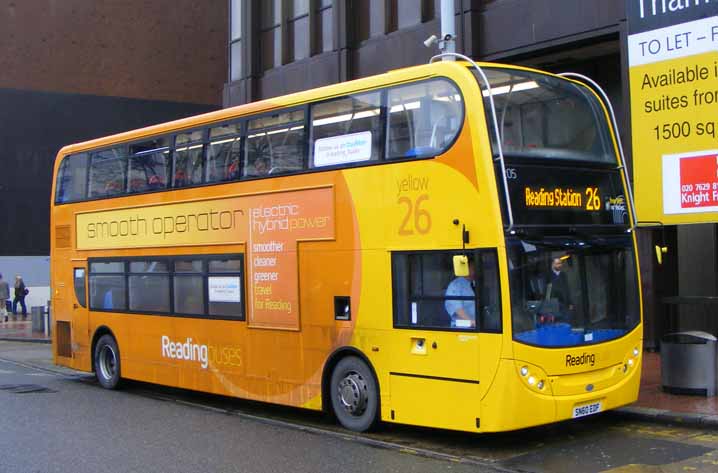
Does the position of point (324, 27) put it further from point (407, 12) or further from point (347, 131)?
point (347, 131)

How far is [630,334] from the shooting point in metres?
9.89

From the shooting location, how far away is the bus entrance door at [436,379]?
352 inches

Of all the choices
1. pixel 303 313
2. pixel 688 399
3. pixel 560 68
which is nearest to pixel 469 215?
→ pixel 303 313

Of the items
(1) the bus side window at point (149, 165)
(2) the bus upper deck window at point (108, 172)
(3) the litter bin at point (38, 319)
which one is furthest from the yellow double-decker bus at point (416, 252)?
(3) the litter bin at point (38, 319)

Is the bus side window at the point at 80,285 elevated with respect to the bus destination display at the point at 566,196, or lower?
lower

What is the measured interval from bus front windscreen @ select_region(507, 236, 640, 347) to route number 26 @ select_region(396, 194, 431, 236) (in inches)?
42.9

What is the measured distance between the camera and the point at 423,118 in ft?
31.4

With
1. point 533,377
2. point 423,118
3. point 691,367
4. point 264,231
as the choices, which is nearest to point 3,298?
point 264,231

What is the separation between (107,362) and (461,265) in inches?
334

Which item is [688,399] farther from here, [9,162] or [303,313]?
[9,162]

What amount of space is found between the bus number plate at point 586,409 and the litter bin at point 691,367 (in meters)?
2.73

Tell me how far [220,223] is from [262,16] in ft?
50.0

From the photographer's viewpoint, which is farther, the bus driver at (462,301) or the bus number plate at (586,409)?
the bus number plate at (586,409)

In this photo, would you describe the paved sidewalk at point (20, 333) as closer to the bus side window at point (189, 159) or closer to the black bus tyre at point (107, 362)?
the black bus tyre at point (107, 362)
